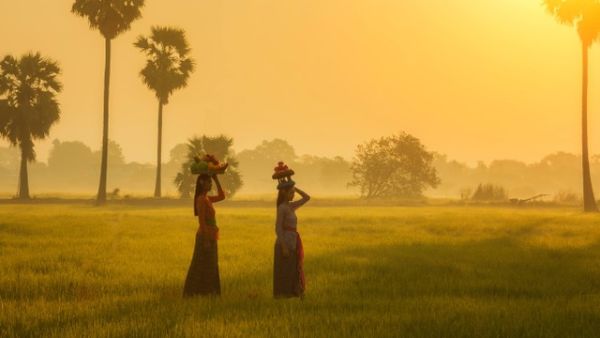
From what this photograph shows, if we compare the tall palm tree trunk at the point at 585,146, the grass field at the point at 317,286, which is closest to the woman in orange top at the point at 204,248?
the grass field at the point at 317,286

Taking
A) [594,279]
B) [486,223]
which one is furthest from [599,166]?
[594,279]

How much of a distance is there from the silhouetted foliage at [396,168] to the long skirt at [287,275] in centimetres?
5873

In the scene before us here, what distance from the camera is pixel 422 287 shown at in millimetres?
11461

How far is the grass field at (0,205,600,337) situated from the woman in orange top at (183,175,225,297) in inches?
14.3

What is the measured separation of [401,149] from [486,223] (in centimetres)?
4241

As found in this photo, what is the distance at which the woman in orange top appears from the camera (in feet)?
32.9

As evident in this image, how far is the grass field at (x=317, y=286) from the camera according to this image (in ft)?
26.8

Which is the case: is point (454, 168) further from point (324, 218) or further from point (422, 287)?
point (422, 287)

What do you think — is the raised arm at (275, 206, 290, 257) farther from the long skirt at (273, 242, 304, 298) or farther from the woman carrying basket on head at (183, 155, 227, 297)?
the woman carrying basket on head at (183, 155, 227, 297)

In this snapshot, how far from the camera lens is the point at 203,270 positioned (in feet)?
33.4

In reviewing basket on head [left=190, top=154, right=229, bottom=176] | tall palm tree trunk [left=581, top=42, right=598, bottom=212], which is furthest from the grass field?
tall palm tree trunk [left=581, top=42, right=598, bottom=212]

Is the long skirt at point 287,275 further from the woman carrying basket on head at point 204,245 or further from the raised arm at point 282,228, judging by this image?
the woman carrying basket on head at point 204,245

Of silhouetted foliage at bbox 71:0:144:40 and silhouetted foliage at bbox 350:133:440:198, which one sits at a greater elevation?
silhouetted foliage at bbox 71:0:144:40

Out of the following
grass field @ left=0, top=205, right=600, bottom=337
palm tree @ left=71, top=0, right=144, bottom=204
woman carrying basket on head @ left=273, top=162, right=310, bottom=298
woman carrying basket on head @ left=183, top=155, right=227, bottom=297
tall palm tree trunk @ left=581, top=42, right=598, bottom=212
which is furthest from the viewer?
palm tree @ left=71, top=0, right=144, bottom=204
